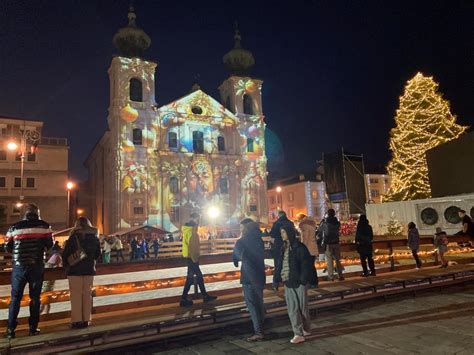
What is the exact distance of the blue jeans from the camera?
5.20m

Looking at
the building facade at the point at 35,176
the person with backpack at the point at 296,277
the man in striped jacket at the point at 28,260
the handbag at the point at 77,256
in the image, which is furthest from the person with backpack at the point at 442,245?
the building facade at the point at 35,176

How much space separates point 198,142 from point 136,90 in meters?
8.61

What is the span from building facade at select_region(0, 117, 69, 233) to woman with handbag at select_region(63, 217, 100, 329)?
33.3 metres

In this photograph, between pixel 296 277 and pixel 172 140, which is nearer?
pixel 296 277

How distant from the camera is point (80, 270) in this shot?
566cm

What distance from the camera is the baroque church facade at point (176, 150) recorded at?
35625 mm

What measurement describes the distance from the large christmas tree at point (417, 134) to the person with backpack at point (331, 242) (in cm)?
1827

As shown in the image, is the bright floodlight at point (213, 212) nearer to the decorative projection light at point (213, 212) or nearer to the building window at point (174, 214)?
the decorative projection light at point (213, 212)

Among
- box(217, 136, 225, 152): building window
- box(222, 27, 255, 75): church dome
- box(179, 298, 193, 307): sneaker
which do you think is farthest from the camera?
box(222, 27, 255, 75): church dome

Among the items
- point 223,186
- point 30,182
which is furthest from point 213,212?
point 30,182

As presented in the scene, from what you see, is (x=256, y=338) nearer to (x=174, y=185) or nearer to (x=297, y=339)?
(x=297, y=339)

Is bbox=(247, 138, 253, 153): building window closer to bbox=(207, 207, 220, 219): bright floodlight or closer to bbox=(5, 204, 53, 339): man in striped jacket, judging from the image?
bbox=(207, 207, 220, 219): bright floodlight

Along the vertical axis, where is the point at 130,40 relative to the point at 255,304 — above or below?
above

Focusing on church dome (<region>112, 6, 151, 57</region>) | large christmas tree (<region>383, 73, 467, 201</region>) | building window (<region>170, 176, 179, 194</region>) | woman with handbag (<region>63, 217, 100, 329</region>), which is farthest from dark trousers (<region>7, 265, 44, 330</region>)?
church dome (<region>112, 6, 151, 57</region>)
